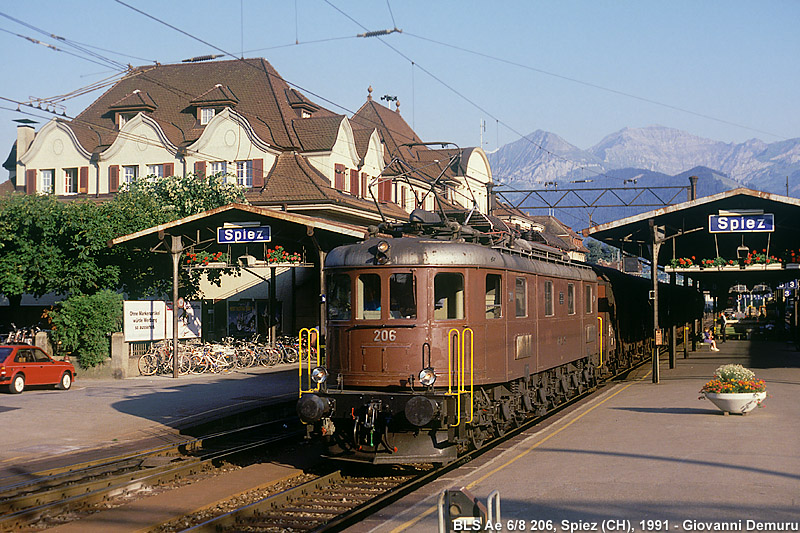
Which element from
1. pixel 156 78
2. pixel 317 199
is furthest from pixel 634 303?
pixel 156 78

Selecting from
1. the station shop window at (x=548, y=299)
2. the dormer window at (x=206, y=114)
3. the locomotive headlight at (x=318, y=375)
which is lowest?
the locomotive headlight at (x=318, y=375)

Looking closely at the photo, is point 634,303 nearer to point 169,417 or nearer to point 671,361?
point 671,361

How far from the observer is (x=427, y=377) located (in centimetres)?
1166

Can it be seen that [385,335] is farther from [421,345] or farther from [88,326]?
[88,326]

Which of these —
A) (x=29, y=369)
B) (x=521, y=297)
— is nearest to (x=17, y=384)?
(x=29, y=369)

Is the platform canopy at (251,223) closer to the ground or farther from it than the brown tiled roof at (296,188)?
closer to the ground

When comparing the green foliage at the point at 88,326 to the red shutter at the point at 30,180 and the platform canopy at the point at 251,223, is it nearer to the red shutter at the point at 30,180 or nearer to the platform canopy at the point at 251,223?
the platform canopy at the point at 251,223

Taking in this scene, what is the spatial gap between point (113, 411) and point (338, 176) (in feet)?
87.1

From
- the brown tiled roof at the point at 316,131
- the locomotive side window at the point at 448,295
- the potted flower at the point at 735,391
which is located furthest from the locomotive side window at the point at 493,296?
the brown tiled roof at the point at 316,131

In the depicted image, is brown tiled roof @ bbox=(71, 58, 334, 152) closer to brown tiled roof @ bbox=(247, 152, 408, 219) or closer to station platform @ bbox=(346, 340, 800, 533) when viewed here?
brown tiled roof @ bbox=(247, 152, 408, 219)

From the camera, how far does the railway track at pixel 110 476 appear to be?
34.2 ft

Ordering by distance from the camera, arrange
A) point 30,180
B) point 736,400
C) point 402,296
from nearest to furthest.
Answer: point 402,296 → point 736,400 → point 30,180

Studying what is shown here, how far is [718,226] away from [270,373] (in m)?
14.9

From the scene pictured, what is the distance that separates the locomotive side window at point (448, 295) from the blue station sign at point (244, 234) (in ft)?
50.4
